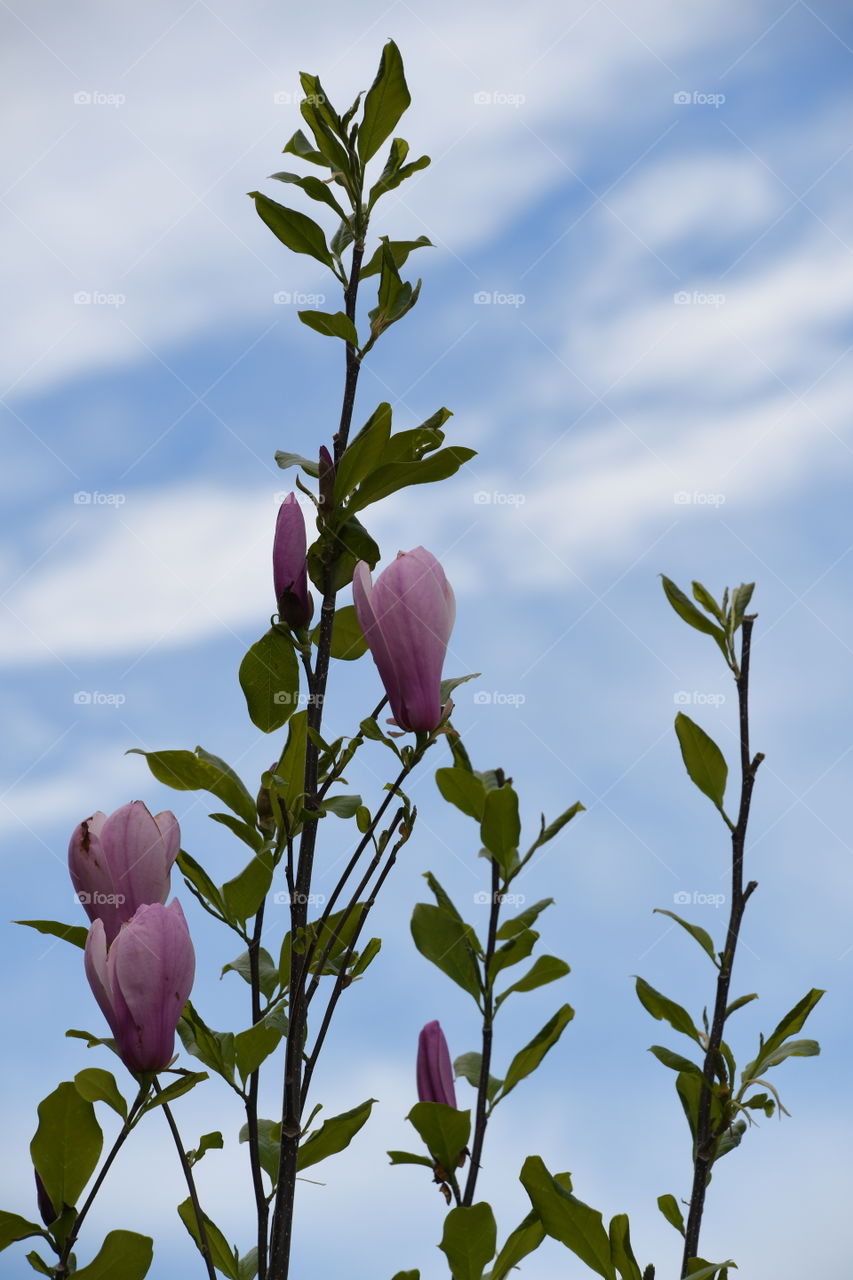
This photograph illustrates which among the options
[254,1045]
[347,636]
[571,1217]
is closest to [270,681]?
[347,636]

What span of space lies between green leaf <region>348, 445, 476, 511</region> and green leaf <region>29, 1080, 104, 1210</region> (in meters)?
0.58

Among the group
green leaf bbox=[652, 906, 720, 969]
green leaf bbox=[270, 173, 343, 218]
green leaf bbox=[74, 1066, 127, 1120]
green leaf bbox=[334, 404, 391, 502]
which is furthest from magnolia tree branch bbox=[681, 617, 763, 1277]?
green leaf bbox=[270, 173, 343, 218]

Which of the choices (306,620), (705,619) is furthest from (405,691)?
(705,619)

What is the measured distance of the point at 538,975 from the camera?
44.0 inches

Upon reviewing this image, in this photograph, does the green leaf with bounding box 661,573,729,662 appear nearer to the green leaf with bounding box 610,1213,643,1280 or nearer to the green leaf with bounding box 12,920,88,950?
the green leaf with bounding box 610,1213,643,1280

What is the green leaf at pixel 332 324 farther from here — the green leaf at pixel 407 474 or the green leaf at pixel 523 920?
the green leaf at pixel 523 920

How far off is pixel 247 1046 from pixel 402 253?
0.74m

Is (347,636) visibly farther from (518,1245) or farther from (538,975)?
(518,1245)

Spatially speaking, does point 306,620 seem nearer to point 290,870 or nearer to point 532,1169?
point 290,870

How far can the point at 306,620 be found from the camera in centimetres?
104

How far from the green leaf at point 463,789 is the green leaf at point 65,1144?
426 mm

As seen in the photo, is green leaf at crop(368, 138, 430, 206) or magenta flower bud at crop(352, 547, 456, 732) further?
green leaf at crop(368, 138, 430, 206)

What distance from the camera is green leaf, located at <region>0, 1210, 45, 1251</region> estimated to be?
981mm

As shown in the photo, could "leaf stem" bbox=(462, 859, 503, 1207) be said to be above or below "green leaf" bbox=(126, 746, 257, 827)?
below
